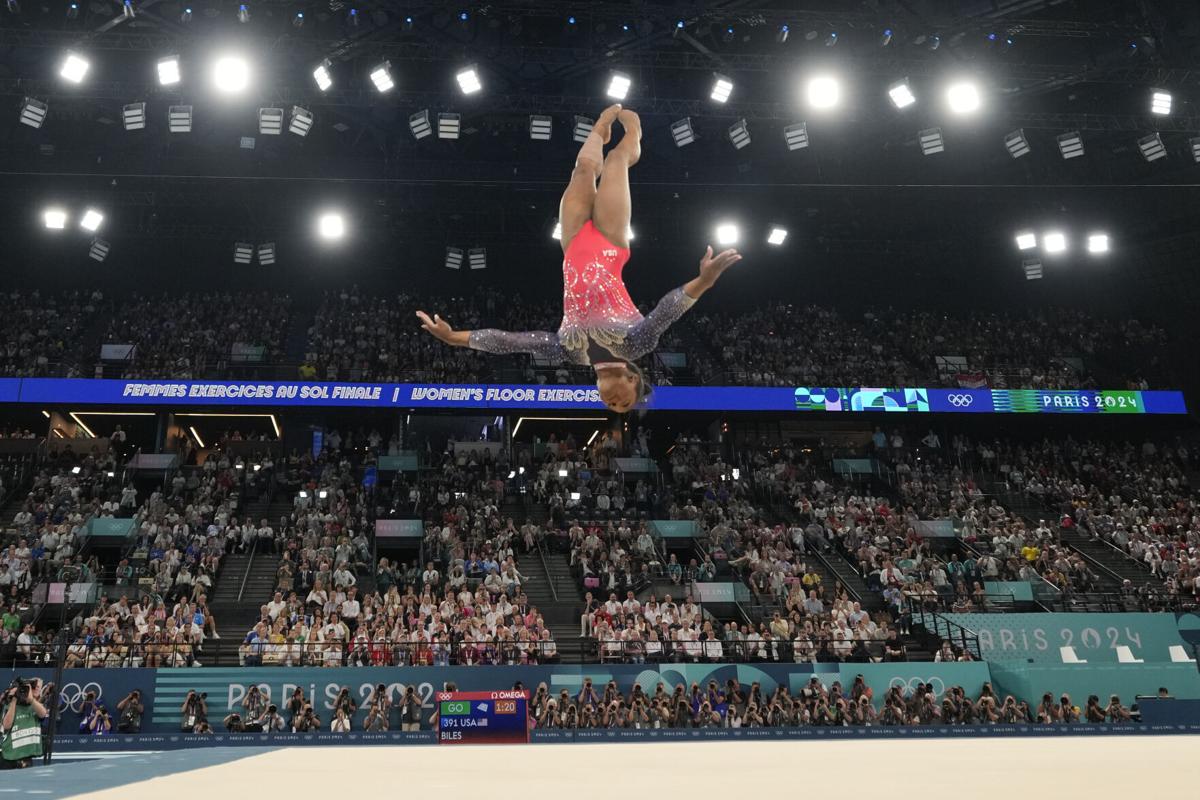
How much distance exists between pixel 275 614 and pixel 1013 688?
12.1 metres

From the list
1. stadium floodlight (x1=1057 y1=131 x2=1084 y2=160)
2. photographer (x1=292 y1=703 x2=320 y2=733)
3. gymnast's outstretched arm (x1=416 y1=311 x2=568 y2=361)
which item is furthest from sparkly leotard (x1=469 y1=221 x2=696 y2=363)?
stadium floodlight (x1=1057 y1=131 x2=1084 y2=160)

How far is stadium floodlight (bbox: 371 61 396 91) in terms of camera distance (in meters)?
16.1

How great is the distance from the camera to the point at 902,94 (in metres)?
16.8

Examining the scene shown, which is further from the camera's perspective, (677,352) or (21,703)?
(677,352)

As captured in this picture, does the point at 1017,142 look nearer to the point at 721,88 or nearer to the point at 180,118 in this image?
the point at 721,88

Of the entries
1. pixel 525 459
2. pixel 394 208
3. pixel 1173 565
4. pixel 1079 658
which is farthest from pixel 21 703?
pixel 1173 565

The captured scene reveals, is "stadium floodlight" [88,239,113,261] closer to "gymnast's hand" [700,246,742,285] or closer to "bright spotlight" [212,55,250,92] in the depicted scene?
"bright spotlight" [212,55,250,92]

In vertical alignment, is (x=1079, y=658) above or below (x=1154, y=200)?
below

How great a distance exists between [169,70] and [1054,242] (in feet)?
72.8

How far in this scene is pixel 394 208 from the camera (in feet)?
78.0

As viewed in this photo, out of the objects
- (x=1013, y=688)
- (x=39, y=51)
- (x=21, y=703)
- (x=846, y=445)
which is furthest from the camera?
(x=846, y=445)

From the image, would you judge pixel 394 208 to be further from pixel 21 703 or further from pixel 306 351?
pixel 21 703

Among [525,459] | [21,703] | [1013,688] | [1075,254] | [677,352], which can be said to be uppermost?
[1075,254]

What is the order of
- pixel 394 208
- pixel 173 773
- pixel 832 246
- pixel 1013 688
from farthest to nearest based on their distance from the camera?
pixel 832 246 → pixel 394 208 → pixel 1013 688 → pixel 173 773
